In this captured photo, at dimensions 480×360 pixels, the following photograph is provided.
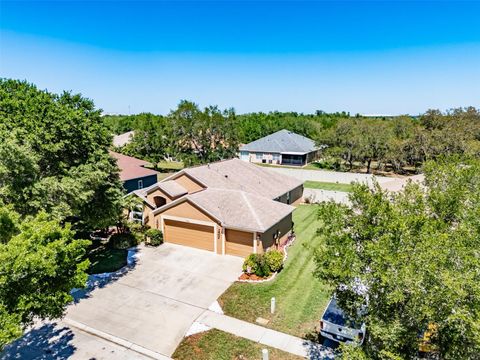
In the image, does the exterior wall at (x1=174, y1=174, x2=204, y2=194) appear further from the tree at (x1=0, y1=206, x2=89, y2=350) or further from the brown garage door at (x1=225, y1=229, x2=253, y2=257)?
the tree at (x1=0, y1=206, x2=89, y2=350)

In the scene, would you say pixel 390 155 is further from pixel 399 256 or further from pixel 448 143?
pixel 399 256

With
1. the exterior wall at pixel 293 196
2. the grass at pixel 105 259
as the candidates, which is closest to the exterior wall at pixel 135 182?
the grass at pixel 105 259

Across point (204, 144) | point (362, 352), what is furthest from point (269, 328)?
point (204, 144)

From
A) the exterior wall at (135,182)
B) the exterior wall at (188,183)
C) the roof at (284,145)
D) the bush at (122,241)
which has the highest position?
the roof at (284,145)

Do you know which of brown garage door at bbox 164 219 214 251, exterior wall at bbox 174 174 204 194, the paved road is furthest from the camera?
the paved road

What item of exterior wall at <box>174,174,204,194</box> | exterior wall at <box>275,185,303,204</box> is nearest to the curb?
exterior wall at <box>174,174,204,194</box>

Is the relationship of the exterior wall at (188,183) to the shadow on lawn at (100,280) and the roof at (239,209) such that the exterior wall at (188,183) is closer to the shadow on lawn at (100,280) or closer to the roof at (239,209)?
the roof at (239,209)
